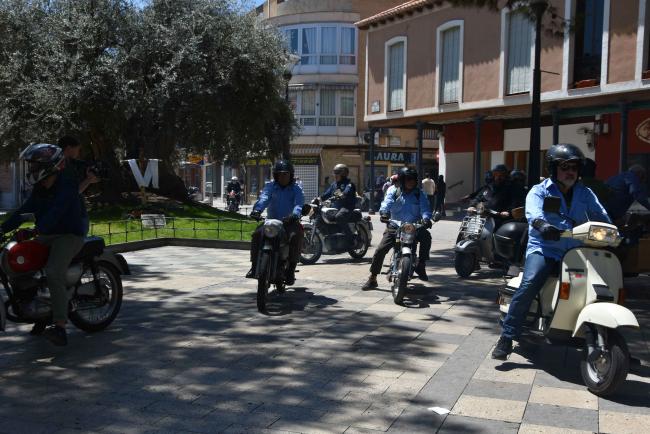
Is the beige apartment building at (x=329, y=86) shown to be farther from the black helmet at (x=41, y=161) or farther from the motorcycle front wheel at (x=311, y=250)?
the black helmet at (x=41, y=161)

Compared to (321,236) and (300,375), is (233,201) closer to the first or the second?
(321,236)

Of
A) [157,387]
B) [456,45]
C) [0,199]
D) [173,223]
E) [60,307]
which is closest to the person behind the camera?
[157,387]

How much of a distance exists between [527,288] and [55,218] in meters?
3.75

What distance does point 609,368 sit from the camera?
4.22 metres

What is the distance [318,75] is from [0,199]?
64.7ft

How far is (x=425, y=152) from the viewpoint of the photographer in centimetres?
4003

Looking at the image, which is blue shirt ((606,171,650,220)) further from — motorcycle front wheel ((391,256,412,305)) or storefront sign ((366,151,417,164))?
storefront sign ((366,151,417,164))

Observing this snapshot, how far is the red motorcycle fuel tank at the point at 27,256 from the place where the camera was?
5168mm

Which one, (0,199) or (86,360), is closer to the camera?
(86,360)

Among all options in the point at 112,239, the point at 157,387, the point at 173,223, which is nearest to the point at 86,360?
the point at 157,387

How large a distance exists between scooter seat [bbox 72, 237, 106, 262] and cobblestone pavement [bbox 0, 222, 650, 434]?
0.73 metres

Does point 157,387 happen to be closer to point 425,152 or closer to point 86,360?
point 86,360

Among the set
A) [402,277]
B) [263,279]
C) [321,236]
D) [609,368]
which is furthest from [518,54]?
[609,368]

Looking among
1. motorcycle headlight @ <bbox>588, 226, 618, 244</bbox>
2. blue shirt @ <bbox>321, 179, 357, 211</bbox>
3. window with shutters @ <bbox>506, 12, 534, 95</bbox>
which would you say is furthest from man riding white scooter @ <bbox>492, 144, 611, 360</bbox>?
window with shutters @ <bbox>506, 12, 534, 95</bbox>
